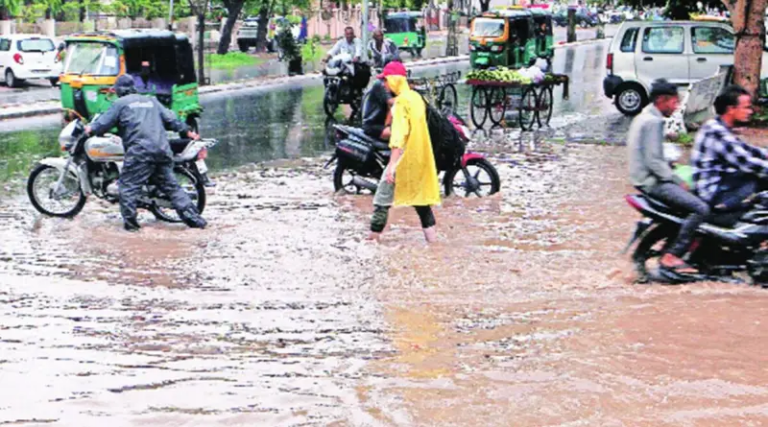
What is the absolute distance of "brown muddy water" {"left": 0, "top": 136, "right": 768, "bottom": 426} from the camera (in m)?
6.23

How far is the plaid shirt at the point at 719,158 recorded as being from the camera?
8633 mm

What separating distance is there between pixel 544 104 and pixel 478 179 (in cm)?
800

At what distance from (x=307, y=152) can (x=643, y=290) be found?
32.7 ft

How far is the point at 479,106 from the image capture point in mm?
21641

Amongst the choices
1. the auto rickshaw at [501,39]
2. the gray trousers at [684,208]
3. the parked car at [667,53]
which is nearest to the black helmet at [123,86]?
the gray trousers at [684,208]

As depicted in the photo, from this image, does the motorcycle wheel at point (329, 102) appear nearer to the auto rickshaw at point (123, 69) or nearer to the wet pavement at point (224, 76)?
the auto rickshaw at point (123, 69)

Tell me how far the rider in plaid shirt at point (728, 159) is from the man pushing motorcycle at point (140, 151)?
510cm

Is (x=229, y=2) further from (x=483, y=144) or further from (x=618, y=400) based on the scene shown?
(x=618, y=400)

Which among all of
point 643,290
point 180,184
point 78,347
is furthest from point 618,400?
point 180,184

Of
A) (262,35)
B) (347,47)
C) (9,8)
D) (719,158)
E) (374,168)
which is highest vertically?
(719,158)

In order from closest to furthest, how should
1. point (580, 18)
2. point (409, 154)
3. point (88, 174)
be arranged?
point (409, 154) < point (88, 174) < point (580, 18)

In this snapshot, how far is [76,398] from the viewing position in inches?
252

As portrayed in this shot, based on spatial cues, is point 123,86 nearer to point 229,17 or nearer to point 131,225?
point 131,225

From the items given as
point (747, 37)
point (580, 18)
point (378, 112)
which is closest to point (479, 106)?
point (747, 37)
